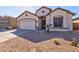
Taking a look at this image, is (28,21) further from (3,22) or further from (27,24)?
(3,22)

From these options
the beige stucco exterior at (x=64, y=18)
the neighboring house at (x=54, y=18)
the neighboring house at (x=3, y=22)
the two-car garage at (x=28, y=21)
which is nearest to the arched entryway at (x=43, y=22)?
the neighboring house at (x=54, y=18)

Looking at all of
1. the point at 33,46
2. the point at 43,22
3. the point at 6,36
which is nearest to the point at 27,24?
the point at 43,22

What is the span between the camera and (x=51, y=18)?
69.4 ft

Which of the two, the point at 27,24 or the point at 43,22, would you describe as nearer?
the point at 27,24

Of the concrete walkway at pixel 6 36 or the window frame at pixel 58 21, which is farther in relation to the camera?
the window frame at pixel 58 21

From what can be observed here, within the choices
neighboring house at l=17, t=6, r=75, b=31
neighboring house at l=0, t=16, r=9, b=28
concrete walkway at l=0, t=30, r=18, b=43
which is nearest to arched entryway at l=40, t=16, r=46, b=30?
neighboring house at l=17, t=6, r=75, b=31

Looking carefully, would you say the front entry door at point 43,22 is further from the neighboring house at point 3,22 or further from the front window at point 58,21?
the neighboring house at point 3,22

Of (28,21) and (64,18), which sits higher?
(64,18)

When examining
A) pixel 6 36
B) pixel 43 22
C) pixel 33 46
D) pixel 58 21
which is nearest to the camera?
pixel 33 46

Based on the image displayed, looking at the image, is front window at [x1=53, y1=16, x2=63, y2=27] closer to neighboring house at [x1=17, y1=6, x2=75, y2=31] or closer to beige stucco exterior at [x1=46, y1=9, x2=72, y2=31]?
A: neighboring house at [x1=17, y1=6, x2=75, y2=31]

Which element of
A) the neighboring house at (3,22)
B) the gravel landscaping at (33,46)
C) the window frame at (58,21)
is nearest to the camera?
the gravel landscaping at (33,46)

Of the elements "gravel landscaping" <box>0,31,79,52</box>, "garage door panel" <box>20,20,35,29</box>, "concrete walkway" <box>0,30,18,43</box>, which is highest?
"garage door panel" <box>20,20,35,29</box>

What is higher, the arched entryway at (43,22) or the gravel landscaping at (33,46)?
the arched entryway at (43,22)
